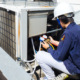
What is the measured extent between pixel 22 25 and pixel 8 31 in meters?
0.54

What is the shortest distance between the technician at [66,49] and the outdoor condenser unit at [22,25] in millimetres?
392

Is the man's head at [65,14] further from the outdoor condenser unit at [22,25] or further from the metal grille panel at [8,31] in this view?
the metal grille panel at [8,31]

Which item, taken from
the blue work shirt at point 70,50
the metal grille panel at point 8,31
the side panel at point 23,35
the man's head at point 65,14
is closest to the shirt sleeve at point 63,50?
the blue work shirt at point 70,50

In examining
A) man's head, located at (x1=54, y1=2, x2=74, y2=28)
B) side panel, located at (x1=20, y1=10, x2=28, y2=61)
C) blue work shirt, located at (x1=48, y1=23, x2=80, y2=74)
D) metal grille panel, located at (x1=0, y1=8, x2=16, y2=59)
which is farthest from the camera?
metal grille panel, located at (x1=0, y1=8, x2=16, y2=59)

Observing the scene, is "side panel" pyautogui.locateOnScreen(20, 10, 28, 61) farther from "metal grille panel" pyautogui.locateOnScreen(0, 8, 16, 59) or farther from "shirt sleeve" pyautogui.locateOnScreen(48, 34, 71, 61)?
"shirt sleeve" pyautogui.locateOnScreen(48, 34, 71, 61)

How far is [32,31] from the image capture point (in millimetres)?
2074

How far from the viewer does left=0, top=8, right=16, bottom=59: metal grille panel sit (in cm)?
217

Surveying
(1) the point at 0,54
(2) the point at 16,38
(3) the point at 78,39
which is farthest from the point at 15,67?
(2) the point at 16,38

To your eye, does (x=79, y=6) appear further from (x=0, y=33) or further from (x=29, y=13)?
(x=0, y=33)

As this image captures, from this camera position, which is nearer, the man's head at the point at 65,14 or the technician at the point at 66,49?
the technician at the point at 66,49

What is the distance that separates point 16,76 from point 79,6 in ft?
7.41

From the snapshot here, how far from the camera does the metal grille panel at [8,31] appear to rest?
2.17 m

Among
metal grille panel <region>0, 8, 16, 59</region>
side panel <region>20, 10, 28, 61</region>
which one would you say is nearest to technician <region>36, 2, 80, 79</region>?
side panel <region>20, 10, 28, 61</region>

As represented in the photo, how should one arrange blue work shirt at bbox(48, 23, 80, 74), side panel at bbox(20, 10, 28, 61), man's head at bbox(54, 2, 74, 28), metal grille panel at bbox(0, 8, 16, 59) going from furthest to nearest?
metal grille panel at bbox(0, 8, 16, 59) → side panel at bbox(20, 10, 28, 61) → man's head at bbox(54, 2, 74, 28) → blue work shirt at bbox(48, 23, 80, 74)
